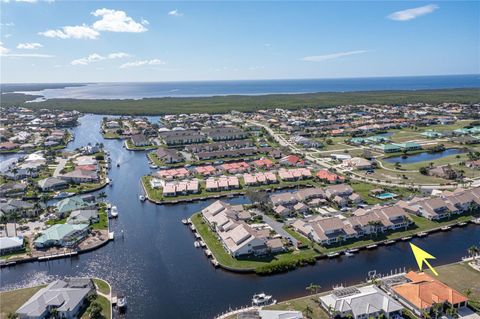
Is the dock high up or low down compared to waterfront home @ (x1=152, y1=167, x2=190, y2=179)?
down

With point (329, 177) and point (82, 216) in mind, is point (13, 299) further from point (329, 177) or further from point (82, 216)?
point (329, 177)

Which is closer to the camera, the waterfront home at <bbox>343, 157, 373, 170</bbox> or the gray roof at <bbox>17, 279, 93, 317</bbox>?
the gray roof at <bbox>17, 279, 93, 317</bbox>

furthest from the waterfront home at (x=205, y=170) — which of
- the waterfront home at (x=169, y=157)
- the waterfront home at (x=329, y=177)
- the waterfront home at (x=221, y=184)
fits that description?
the waterfront home at (x=329, y=177)

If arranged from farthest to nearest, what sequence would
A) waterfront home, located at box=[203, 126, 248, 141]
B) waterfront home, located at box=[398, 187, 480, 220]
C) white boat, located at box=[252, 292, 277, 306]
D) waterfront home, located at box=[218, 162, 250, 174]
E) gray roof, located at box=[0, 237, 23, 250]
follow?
waterfront home, located at box=[203, 126, 248, 141] → waterfront home, located at box=[218, 162, 250, 174] → waterfront home, located at box=[398, 187, 480, 220] → gray roof, located at box=[0, 237, 23, 250] → white boat, located at box=[252, 292, 277, 306]

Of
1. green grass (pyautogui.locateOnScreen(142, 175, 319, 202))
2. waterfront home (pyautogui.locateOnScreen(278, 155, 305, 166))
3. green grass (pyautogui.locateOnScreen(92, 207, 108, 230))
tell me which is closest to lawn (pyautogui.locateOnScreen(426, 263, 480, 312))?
green grass (pyautogui.locateOnScreen(142, 175, 319, 202))

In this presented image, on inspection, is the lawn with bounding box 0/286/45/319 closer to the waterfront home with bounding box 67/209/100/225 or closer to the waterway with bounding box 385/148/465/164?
the waterfront home with bounding box 67/209/100/225

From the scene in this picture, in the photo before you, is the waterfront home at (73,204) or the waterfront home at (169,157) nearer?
the waterfront home at (73,204)

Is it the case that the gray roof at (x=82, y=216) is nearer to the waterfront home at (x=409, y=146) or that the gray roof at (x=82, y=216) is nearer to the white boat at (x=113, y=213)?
the white boat at (x=113, y=213)

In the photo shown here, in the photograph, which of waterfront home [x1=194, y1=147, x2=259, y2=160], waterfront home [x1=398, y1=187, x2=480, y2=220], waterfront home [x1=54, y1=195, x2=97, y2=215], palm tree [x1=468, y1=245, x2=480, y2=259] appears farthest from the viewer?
waterfront home [x1=194, y1=147, x2=259, y2=160]

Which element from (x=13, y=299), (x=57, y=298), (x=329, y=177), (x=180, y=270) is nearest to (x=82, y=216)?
(x=13, y=299)
